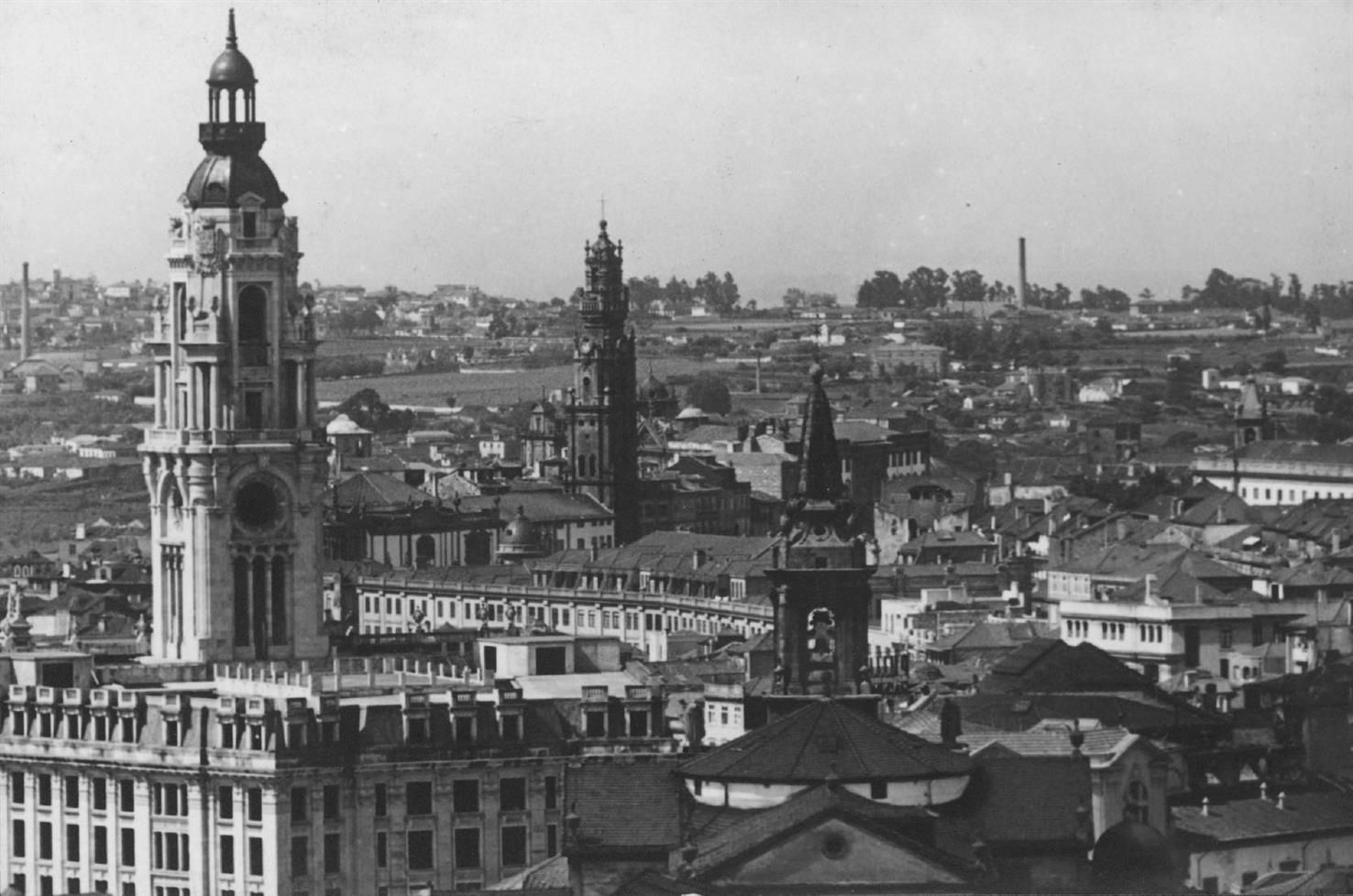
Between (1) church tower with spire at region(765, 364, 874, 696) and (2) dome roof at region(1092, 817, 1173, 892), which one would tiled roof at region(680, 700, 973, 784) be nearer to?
(2) dome roof at region(1092, 817, 1173, 892)

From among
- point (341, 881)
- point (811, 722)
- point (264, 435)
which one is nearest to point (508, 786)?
point (341, 881)

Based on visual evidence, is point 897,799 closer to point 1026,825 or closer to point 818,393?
point 1026,825

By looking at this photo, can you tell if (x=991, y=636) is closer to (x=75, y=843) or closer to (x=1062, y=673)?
(x=1062, y=673)

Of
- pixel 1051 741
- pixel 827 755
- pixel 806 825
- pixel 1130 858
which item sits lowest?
pixel 1130 858

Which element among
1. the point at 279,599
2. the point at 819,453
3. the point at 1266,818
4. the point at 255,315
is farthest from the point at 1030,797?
the point at 255,315

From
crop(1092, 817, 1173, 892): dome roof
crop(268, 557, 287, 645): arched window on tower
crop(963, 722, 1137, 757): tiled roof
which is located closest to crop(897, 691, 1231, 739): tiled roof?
crop(963, 722, 1137, 757): tiled roof

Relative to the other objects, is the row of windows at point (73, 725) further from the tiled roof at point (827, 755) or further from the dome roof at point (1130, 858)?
the dome roof at point (1130, 858)
